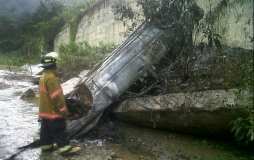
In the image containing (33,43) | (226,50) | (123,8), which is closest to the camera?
(226,50)

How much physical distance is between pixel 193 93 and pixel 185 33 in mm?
1124

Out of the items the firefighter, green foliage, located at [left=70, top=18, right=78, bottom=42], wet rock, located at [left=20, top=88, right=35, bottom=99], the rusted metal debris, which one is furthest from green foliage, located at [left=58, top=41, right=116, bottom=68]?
green foliage, located at [left=70, top=18, right=78, bottom=42]

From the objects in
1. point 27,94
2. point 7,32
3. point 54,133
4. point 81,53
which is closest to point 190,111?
point 54,133

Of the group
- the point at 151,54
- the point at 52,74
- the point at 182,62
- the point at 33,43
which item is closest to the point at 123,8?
the point at 151,54

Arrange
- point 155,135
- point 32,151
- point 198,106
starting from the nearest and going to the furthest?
point 198,106 → point 32,151 → point 155,135

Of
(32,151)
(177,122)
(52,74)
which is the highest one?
(52,74)

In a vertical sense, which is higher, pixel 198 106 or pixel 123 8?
pixel 123 8

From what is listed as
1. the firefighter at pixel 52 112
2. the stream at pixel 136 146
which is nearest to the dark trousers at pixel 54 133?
the firefighter at pixel 52 112

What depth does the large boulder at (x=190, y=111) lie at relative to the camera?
2656mm

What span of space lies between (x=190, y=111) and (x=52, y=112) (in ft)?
A: 6.40

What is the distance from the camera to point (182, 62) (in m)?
3.70

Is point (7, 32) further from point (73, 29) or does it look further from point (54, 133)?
point (54, 133)

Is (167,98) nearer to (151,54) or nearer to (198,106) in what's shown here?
(198,106)

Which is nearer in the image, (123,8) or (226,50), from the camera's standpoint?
(226,50)
